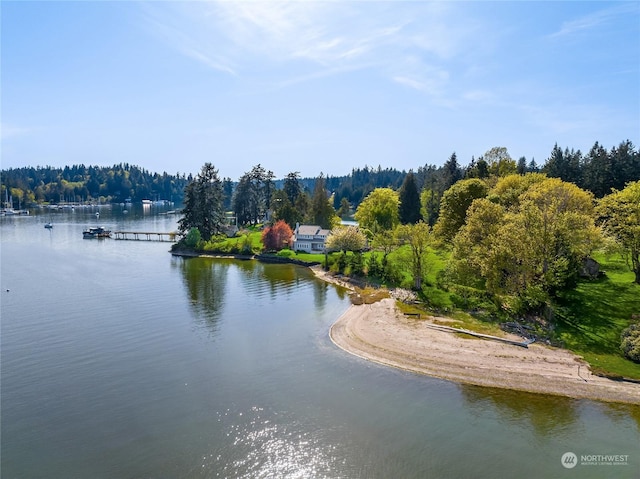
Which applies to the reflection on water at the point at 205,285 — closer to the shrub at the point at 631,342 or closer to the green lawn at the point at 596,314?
the green lawn at the point at 596,314

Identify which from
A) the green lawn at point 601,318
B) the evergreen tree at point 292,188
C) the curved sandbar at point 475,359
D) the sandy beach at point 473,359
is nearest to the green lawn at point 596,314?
the green lawn at point 601,318

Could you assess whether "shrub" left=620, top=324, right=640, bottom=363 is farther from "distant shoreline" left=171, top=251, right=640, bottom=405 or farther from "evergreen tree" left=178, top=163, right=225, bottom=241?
"evergreen tree" left=178, top=163, right=225, bottom=241

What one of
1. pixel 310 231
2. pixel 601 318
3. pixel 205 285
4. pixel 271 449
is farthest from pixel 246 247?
pixel 271 449

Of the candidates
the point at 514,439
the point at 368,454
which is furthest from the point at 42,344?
the point at 514,439

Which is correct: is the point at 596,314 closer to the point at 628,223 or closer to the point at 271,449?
the point at 628,223

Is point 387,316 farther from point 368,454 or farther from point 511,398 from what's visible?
point 368,454

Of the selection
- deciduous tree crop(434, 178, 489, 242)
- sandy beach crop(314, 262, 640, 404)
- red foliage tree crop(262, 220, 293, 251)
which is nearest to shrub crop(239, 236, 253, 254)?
red foliage tree crop(262, 220, 293, 251)
